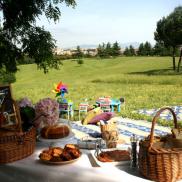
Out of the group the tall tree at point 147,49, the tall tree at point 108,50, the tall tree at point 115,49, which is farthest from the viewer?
the tall tree at point 115,49

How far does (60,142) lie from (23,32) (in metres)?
5.71

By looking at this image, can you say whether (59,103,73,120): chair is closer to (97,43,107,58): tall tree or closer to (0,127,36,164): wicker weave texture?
(0,127,36,164): wicker weave texture

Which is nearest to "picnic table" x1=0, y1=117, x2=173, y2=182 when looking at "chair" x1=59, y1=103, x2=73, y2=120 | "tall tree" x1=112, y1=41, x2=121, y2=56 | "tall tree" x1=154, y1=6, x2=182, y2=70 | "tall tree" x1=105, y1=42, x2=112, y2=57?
"chair" x1=59, y1=103, x2=73, y2=120

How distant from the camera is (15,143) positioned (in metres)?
2.35

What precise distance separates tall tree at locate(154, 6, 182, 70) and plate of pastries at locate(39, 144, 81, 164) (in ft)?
76.7

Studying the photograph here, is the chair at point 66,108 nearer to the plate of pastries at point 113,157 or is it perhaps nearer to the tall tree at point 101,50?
the plate of pastries at point 113,157

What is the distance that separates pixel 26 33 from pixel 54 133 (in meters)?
5.64

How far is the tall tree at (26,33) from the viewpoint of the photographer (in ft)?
25.3

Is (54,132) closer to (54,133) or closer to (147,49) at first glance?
(54,133)

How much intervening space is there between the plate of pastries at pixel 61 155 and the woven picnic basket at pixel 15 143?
133 mm

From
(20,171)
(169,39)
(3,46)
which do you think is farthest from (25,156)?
(169,39)

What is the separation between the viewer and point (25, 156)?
7.98ft

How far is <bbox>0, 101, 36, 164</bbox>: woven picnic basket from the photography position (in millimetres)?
2326

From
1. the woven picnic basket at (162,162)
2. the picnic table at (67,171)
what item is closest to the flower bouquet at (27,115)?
the picnic table at (67,171)
